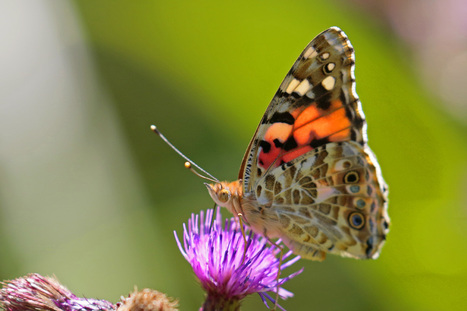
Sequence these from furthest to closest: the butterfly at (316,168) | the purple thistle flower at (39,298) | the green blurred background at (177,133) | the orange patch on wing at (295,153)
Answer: the green blurred background at (177,133) < the orange patch on wing at (295,153) < the butterfly at (316,168) < the purple thistle flower at (39,298)

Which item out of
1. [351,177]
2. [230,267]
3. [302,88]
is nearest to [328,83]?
[302,88]

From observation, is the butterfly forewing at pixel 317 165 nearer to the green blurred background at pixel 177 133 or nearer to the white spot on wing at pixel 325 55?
the white spot on wing at pixel 325 55

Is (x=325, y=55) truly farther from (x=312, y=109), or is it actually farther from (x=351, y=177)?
(x=351, y=177)

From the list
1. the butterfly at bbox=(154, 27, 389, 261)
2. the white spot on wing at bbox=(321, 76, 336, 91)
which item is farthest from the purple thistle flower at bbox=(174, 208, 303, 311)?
the white spot on wing at bbox=(321, 76, 336, 91)

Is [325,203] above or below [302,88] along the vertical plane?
below

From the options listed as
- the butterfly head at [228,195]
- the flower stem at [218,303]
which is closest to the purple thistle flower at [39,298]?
the flower stem at [218,303]

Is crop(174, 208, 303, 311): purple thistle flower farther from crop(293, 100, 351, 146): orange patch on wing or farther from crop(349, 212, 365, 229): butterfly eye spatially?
crop(293, 100, 351, 146): orange patch on wing
